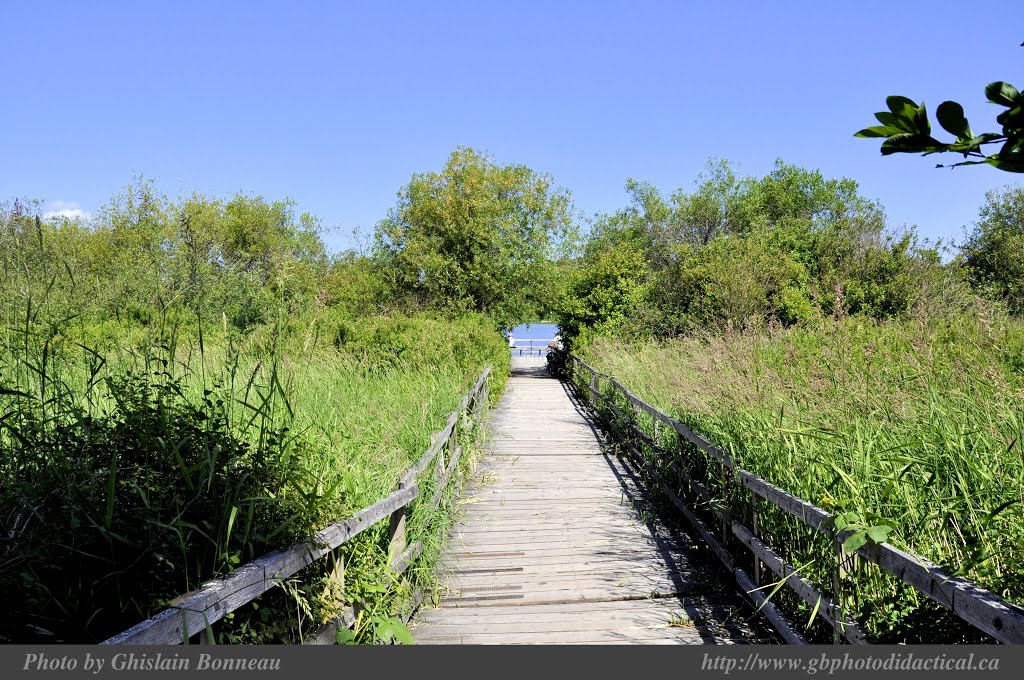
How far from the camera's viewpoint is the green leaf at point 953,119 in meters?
1.25

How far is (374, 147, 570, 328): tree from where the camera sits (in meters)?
27.2

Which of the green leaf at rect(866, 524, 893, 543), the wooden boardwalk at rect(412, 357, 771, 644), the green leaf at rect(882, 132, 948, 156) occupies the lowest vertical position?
the wooden boardwalk at rect(412, 357, 771, 644)

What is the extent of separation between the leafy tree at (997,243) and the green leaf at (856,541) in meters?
30.9

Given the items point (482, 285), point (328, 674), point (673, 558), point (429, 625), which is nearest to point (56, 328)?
point (328, 674)

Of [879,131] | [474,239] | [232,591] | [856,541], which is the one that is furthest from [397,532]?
[474,239]

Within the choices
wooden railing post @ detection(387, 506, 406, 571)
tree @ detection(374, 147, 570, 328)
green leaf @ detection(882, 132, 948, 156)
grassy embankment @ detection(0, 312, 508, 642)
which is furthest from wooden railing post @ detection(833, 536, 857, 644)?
tree @ detection(374, 147, 570, 328)

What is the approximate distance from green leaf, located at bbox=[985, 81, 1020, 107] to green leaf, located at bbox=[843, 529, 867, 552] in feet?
6.32

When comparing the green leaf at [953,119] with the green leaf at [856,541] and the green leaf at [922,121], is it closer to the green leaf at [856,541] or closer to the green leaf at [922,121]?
the green leaf at [922,121]

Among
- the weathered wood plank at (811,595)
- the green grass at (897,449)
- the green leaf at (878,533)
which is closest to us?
the green leaf at (878,533)

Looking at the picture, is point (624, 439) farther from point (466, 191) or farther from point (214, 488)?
point (466, 191)

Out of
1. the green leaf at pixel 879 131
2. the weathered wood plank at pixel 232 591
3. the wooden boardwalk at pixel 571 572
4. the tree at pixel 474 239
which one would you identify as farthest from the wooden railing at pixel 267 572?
the tree at pixel 474 239

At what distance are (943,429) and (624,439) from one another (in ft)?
20.4

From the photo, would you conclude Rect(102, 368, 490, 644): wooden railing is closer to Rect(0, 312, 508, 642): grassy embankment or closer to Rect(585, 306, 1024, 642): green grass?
Rect(0, 312, 508, 642): grassy embankment

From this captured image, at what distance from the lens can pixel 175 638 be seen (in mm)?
1960
